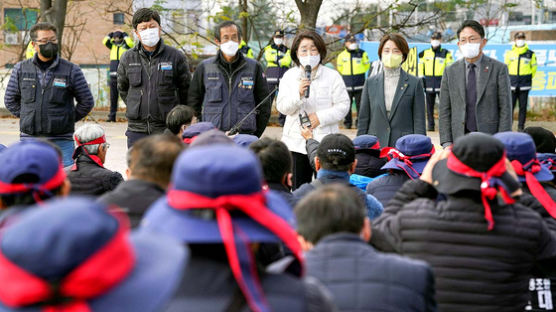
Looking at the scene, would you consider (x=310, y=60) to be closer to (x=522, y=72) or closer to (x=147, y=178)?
(x=147, y=178)

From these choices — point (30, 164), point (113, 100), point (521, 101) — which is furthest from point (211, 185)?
point (113, 100)

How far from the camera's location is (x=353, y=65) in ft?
53.9

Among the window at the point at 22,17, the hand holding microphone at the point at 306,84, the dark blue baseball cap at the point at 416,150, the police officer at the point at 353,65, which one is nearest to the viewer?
the dark blue baseball cap at the point at 416,150

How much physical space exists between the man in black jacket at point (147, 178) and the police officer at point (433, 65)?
13259mm

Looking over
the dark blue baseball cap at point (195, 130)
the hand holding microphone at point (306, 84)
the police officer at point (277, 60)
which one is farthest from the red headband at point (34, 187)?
the police officer at point (277, 60)

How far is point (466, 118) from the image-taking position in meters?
7.17

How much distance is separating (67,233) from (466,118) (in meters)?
5.86

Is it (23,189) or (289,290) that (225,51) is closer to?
(23,189)

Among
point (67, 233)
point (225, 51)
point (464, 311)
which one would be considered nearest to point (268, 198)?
point (67, 233)

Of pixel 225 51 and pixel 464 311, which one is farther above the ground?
pixel 225 51

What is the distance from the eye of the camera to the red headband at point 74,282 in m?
1.79

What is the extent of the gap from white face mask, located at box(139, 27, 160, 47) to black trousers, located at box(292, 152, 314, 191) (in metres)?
1.73

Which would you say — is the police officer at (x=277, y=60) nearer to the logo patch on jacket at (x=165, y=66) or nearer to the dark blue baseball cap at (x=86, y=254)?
the logo patch on jacket at (x=165, y=66)

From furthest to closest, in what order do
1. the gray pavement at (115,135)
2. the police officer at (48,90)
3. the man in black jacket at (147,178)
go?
the gray pavement at (115,135)
the police officer at (48,90)
the man in black jacket at (147,178)
